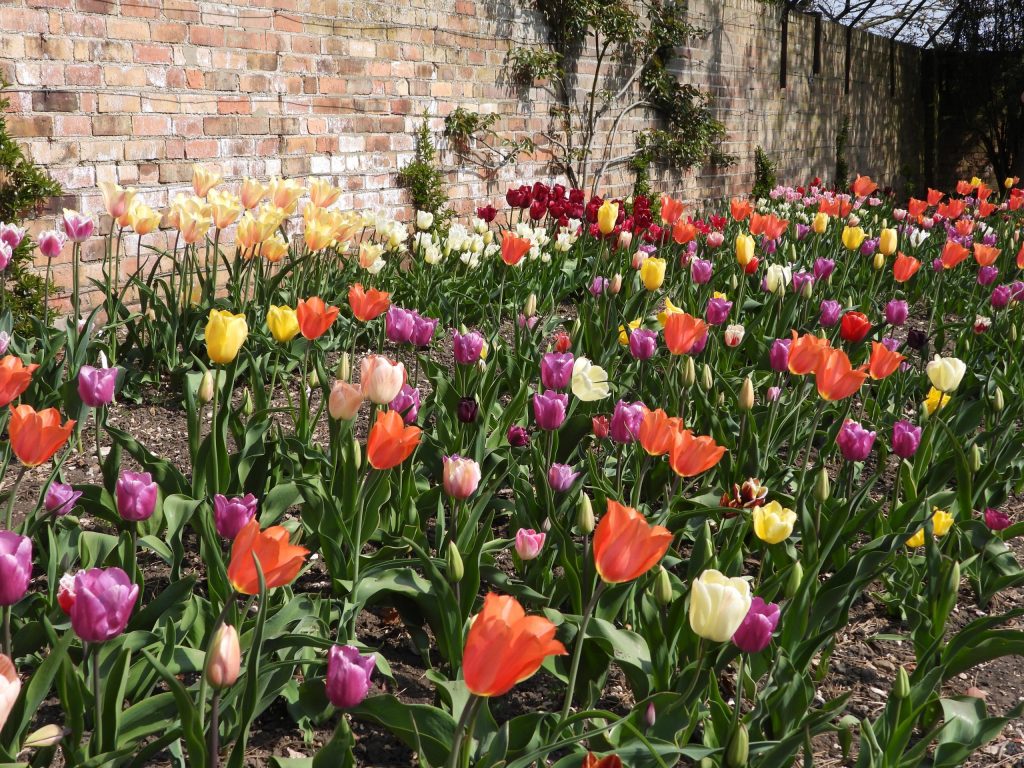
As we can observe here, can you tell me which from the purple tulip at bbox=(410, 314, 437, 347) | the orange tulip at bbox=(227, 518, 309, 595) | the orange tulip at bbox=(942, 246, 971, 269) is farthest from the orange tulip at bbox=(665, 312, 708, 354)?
the orange tulip at bbox=(942, 246, 971, 269)

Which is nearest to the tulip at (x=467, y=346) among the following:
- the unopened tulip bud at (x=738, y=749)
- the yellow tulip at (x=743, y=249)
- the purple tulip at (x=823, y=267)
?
the unopened tulip bud at (x=738, y=749)

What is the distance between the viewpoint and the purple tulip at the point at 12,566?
0.97m

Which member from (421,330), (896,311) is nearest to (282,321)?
(421,330)

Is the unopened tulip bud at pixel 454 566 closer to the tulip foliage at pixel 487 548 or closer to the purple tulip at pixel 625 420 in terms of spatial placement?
the tulip foliage at pixel 487 548

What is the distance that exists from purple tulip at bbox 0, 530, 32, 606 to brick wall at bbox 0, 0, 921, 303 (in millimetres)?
2852

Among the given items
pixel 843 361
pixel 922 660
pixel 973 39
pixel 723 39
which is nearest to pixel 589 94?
pixel 723 39

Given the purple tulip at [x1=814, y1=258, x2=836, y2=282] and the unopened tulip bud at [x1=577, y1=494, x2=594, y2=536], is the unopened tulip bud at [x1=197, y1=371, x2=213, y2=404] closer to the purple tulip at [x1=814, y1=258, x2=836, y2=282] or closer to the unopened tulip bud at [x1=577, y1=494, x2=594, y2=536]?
the unopened tulip bud at [x1=577, y1=494, x2=594, y2=536]

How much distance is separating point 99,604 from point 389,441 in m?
0.48

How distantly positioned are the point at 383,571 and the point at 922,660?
840 millimetres

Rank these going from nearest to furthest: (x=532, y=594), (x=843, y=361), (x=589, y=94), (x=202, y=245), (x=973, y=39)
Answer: (x=532, y=594) → (x=843, y=361) → (x=202, y=245) → (x=589, y=94) → (x=973, y=39)

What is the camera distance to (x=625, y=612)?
1.52m

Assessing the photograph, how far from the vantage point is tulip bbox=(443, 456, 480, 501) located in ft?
4.60

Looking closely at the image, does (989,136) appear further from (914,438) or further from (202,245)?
(914,438)

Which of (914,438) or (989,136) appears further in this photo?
(989,136)
